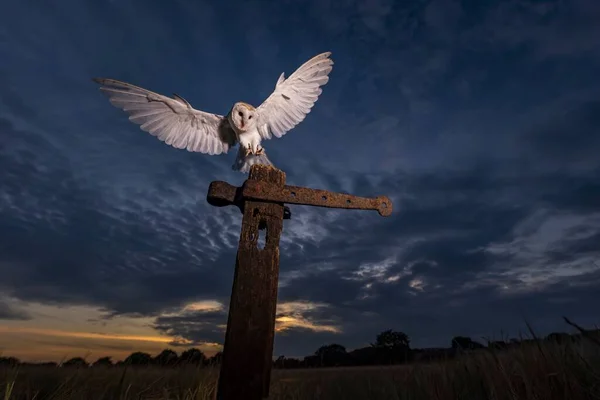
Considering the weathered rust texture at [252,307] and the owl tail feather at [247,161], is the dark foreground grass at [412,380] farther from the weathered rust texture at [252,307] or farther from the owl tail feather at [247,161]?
the owl tail feather at [247,161]

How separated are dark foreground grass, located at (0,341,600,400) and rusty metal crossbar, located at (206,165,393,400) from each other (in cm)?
116

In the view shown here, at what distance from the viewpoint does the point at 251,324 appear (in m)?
3.24

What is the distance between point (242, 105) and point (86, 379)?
4.43 metres

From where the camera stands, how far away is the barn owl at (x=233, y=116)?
18.1 ft

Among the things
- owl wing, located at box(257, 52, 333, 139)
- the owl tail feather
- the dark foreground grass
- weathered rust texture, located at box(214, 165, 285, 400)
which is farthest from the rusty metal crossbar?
owl wing, located at box(257, 52, 333, 139)

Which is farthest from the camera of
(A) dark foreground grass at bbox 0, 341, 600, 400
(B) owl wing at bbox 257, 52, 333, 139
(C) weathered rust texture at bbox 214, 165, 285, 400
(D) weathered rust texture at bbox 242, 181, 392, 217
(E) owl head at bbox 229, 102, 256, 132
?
(B) owl wing at bbox 257, 52, 333, 139

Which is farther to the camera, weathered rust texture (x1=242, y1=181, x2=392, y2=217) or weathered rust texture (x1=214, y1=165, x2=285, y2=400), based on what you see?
weathered rust texture (x1=242, y1=181, x2=392, y2=217)

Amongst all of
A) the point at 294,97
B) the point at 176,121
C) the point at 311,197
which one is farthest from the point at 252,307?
the point at 294,97

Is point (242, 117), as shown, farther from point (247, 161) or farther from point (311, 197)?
point (311, 197)

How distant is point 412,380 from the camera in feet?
13.8

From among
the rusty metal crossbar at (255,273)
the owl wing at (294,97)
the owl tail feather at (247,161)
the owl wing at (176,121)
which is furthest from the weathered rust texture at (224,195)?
→ the owl wing at (294,97)

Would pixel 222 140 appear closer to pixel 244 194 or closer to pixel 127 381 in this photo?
pixel 244 194

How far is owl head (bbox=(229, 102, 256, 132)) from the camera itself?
5449mm

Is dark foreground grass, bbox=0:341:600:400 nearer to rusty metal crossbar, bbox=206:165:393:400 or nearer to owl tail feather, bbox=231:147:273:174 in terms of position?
rusty metal crossbar, bbox=206:165:393:400
